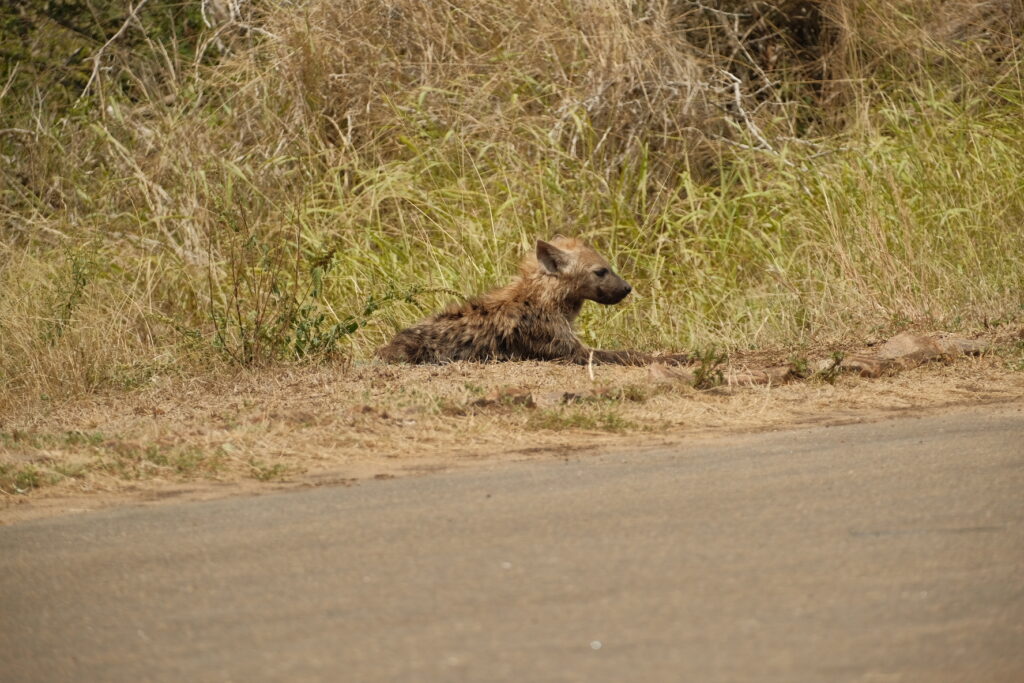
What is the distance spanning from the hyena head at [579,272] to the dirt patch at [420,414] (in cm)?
130

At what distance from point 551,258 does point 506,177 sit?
6.44 feet

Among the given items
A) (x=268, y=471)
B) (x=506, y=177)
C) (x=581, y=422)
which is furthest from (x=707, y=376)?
(x=506, y=177)

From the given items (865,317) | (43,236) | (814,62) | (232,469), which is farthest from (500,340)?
(814,62)

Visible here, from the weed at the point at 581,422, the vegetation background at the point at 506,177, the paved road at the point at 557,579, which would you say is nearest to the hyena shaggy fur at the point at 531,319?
the vegetation background at the point at 506,177

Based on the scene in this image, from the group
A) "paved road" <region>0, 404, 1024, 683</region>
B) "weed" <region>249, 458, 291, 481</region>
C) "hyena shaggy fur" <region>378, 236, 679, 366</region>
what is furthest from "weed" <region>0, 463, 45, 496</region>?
"hyena shaggy fur" <region>378, 236, 679, 366</region>

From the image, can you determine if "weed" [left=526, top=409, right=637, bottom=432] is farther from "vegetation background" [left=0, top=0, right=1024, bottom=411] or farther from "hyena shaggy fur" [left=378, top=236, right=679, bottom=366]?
"vegetation background" [left=0, top=0, right=1024, bottom=411]

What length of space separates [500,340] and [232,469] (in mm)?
3707

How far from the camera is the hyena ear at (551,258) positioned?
938cm

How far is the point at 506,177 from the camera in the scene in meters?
11.2

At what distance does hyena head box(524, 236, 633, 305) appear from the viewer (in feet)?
30.9

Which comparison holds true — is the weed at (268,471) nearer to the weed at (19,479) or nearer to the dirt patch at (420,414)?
the dirt patch at (420,414)

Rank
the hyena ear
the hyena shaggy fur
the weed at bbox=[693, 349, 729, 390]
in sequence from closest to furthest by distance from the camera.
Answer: the weed at bbox=[693, 349, 729, 390] → the hyena shaggy fur → the hyena ear

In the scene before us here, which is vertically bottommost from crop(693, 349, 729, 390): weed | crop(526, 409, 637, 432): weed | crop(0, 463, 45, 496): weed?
crop(0, 463, 45, 496): weed

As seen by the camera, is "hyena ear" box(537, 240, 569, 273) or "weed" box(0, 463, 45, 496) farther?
"hyena ear" box(537, 240, 569, 273)
